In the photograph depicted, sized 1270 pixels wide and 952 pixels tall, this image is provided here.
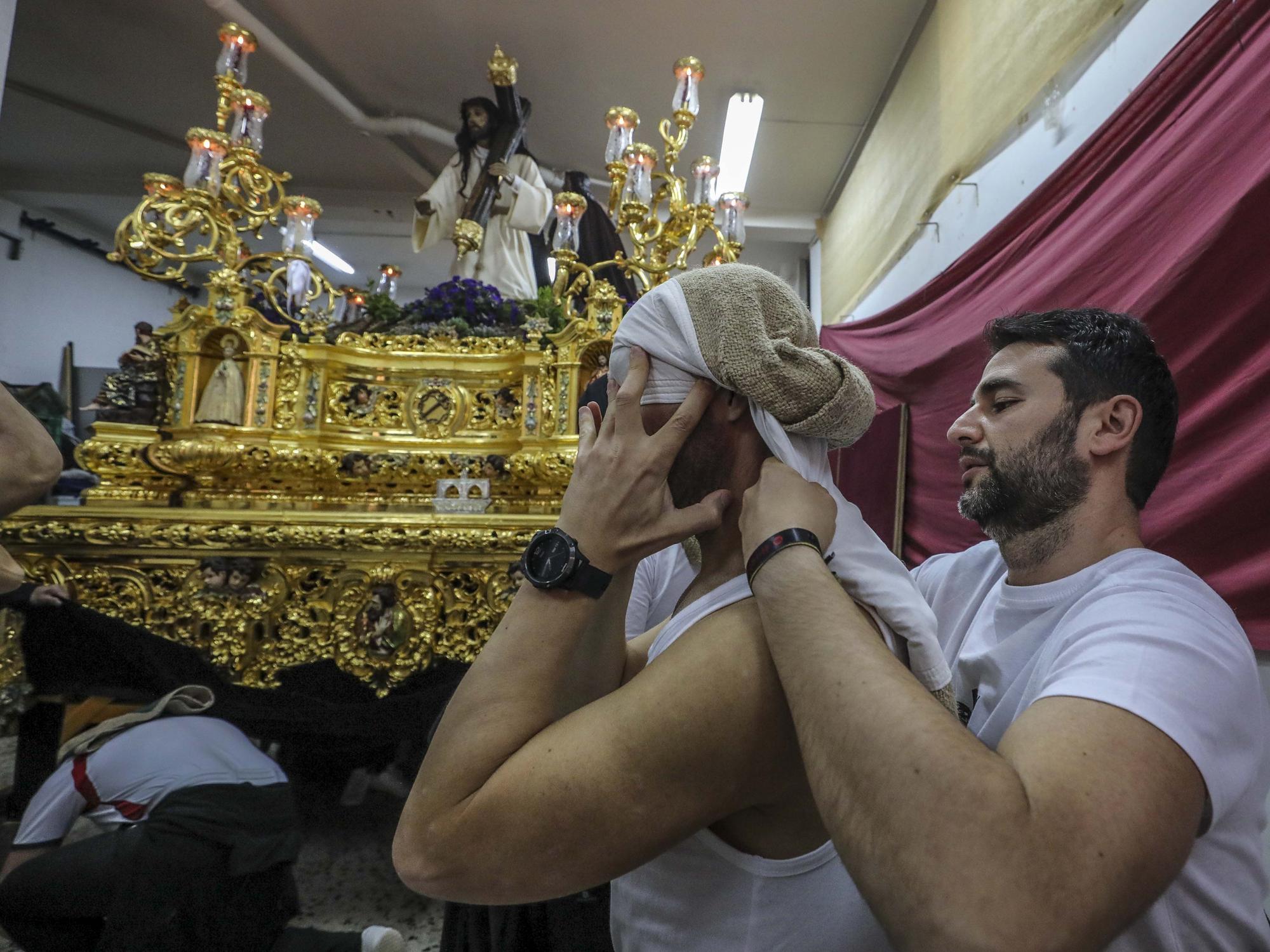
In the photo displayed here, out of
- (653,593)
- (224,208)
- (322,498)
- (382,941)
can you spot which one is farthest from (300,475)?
(653,593)

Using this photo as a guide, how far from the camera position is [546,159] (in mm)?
7289

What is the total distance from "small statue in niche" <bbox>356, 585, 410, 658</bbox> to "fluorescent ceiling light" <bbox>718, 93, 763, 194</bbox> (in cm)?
396

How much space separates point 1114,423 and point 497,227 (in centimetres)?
368

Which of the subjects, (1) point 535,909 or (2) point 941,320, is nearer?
(1) point 535,909

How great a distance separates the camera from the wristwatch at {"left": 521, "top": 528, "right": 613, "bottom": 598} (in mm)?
866

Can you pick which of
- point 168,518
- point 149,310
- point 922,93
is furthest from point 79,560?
point 149,310

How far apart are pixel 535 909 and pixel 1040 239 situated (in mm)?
2538

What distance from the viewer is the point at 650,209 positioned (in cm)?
348

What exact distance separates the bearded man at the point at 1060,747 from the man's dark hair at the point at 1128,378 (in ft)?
0.14

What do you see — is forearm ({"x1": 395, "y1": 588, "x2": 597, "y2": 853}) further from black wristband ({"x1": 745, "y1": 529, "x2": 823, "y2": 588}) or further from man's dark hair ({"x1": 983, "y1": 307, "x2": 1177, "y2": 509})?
man's dark hair ({"x1": 983, "y1": 307, "x2": 1177, "y2": 509})

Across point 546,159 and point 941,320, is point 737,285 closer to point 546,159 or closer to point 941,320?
point 941,320

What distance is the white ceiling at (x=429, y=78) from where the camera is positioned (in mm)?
5277

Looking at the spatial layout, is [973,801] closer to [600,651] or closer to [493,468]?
[600,651]

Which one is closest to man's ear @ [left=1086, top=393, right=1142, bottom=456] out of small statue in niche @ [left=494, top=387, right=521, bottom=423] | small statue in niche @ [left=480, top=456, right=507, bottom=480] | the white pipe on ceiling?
small statue in niche @ [left=480, top=456, right=507, bottom=480]
